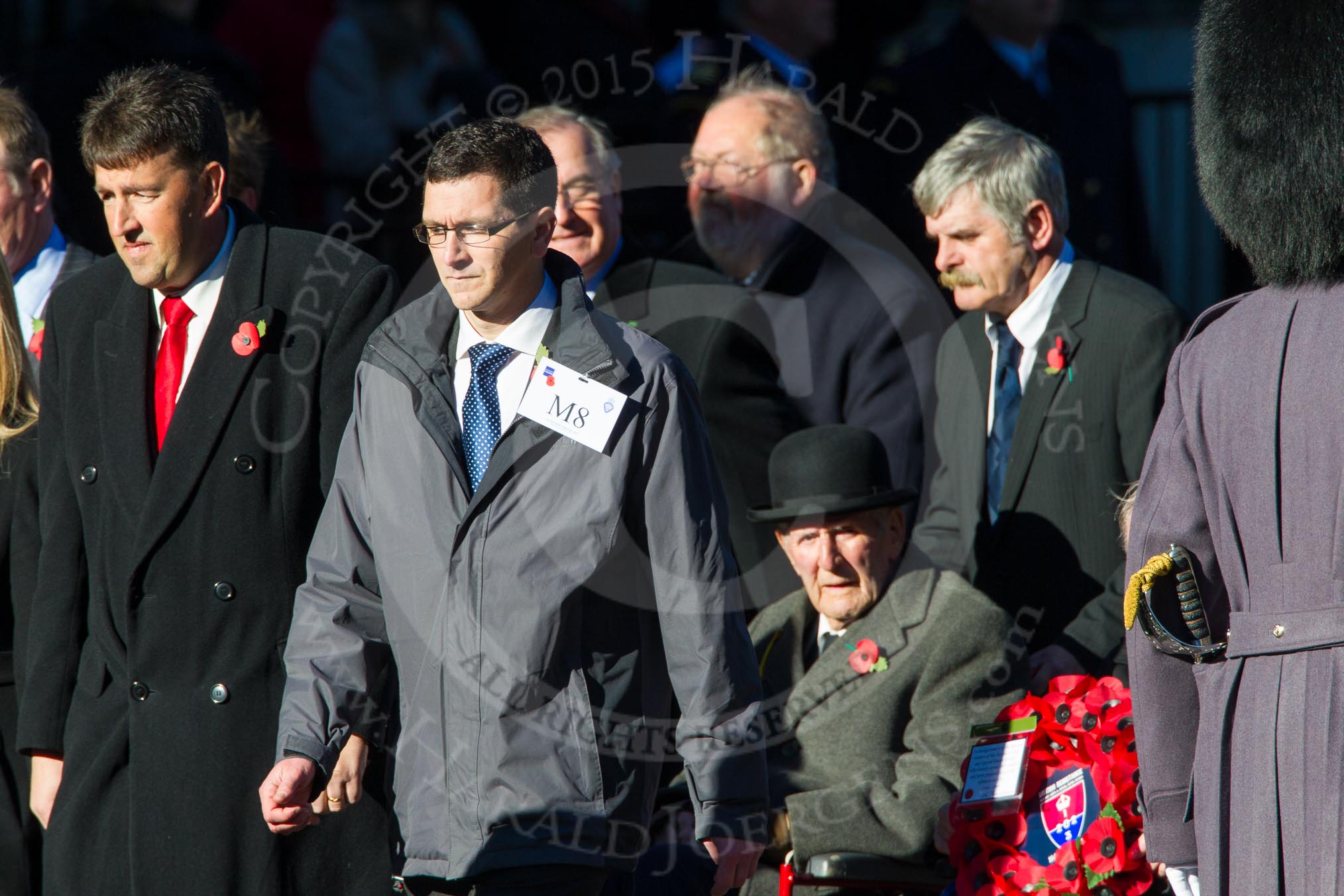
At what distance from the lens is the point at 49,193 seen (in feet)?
15.1

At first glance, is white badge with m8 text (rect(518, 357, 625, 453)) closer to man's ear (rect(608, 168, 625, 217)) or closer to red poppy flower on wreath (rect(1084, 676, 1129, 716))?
red poppy flower on wreath (rect(1084, 676, 1129, 716))

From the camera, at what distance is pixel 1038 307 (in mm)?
4766

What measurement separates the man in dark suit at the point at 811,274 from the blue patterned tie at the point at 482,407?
166cm

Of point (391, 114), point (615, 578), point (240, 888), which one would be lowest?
point (240, 888)

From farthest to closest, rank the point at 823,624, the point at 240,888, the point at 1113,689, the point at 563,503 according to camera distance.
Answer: the point at 823,624 → the point at 1113,689 → the point at 240,888 → the point at 563,503

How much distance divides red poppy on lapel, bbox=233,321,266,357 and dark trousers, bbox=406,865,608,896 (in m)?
1.17

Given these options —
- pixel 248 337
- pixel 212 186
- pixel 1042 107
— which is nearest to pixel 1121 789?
pixel 248 337

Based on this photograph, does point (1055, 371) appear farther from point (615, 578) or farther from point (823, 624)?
point (615, 578)

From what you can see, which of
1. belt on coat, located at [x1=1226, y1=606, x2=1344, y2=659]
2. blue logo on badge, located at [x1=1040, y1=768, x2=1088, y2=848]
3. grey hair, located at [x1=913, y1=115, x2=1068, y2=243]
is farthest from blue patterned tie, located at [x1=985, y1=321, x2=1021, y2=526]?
belt on coat, located at [x1=1226, y1=606, x2=1344, y2=659]

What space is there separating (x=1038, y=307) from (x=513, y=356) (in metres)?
1.82

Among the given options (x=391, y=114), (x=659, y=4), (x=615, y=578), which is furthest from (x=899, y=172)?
(x=615, y=578)

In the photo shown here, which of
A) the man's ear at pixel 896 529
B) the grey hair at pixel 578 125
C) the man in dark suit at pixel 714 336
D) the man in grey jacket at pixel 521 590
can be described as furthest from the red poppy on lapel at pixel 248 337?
the man's ear at pixel 896 529

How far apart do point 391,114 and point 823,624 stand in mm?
4154

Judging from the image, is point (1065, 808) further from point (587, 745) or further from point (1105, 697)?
point (587, 745)
